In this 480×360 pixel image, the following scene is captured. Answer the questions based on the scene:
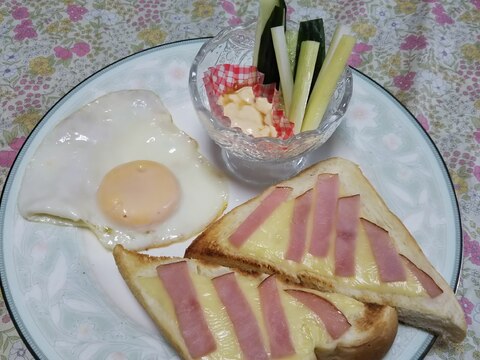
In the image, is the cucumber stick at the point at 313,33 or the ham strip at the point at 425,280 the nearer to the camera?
the ham strip at the point at 425,280

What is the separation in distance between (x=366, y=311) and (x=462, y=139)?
4.84 ft

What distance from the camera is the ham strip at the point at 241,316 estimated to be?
2090 millimetres

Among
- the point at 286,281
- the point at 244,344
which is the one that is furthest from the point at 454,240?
the point at 244,344

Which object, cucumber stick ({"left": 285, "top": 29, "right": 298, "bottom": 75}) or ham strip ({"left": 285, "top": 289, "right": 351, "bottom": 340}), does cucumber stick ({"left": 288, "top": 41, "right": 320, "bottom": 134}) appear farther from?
ham strip ({"left": 285, "top": 289, "right": 351, "bottom": 340})

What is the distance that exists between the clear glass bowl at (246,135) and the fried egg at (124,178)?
0.19 m

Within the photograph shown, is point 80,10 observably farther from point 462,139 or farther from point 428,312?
point 428,312

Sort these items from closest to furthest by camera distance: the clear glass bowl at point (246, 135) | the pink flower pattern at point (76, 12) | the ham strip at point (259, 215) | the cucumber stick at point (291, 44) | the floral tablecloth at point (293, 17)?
the ham strip at point (259, 215), the clear glass bowl at point (246, 135), the cucumber stick at point (291, 44), the floral tablecloth at point (293, 17), the pink flower pattern at point (76, 12)

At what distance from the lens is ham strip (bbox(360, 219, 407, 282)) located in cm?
232

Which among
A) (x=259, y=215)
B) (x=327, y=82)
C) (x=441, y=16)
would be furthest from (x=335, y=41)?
(x=441, y=16)

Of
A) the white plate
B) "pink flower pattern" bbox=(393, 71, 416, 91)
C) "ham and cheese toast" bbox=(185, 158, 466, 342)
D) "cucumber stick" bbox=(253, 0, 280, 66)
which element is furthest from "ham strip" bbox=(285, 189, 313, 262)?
"pink flower pattern" bbox=(393, 71, 416, 91)

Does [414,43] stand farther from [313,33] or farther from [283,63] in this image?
[283,63]

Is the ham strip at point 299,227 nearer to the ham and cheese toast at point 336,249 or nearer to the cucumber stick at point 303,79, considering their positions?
the ham and cheese toast at point 336,249

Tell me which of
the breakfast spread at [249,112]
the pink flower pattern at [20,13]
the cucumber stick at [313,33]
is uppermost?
the cucumber stick at [313,33]

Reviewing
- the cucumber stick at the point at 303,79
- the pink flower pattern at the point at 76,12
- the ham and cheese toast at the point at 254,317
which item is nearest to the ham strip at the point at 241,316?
the ham and cheese toast at the point at 254,317
